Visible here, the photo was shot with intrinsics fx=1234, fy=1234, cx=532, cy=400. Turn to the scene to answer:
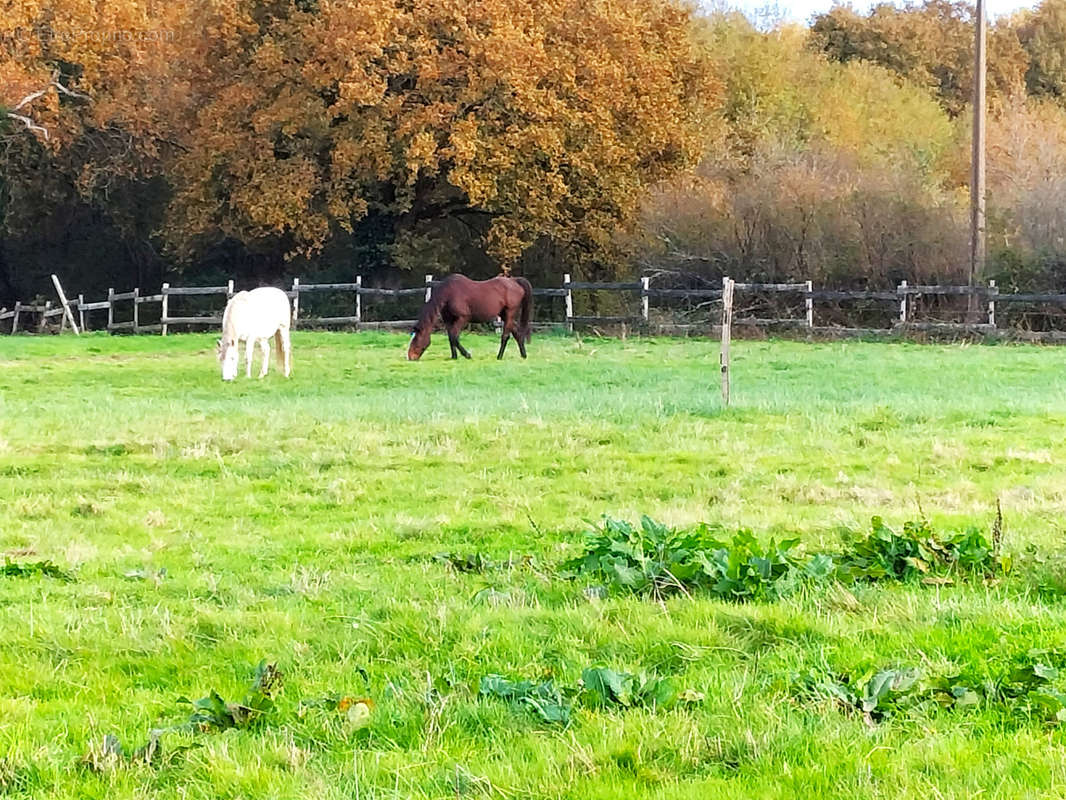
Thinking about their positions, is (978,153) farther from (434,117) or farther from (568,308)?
(434,117)

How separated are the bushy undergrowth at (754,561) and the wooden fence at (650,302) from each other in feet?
71.7

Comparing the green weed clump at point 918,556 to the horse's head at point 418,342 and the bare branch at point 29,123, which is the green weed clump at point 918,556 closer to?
the horse's head at point 418,342

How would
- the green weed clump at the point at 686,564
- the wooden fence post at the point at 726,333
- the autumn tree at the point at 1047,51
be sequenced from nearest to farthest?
the green weed clump at the point at 686,564 < the wooden fence post at the point at 726,333 < the autumn tree at the point at 1047,51

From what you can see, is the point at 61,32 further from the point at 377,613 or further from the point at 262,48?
the point at 377,613

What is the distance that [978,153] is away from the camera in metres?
25.6

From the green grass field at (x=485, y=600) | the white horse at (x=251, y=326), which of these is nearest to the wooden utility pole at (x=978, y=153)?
the green grass field at (x=485, y=600)

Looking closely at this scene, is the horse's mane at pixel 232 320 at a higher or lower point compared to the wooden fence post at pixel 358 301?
lower

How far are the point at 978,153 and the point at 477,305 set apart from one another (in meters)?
11.4

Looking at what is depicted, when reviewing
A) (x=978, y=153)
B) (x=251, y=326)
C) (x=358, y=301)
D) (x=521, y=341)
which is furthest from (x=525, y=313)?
(x=978, y=153)

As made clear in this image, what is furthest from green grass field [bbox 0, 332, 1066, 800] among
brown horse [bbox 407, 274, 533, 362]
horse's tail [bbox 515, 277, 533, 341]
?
horse's tail [bbox 515, 277, 533, 341]

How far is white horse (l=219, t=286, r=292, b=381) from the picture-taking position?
687 inches

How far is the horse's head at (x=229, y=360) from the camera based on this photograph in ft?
56.9

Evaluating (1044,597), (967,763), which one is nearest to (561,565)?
(1044,597)

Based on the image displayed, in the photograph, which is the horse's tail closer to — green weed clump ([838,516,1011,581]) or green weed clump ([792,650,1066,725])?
green weed clump ([838,516,1011,581])
